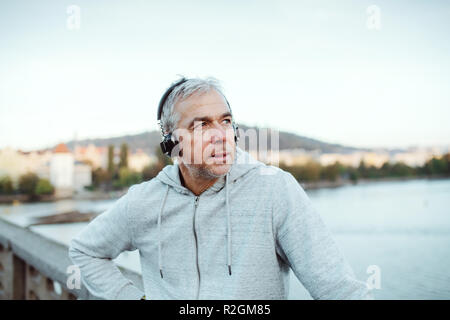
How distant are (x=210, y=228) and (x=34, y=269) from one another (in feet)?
5.39

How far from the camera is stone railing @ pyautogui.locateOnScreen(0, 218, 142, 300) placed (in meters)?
1.66

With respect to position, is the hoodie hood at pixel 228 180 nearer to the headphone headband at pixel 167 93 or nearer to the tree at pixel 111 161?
the headphone headband at pixel 167 93

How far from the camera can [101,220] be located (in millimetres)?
1198

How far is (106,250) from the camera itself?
3.93ft

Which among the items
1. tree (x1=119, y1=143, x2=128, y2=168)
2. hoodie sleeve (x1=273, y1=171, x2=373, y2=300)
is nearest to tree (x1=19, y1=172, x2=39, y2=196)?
tree (x1=119, y1=143, x2=128, y2=168)

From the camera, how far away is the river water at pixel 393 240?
1167cm

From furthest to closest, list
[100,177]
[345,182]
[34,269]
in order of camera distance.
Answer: [345,182] < [100,177] < [34,269]

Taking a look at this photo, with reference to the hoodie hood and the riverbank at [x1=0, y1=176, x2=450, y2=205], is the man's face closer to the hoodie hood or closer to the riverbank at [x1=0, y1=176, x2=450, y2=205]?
the hoodie hood

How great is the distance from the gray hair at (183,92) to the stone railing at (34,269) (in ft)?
2.30

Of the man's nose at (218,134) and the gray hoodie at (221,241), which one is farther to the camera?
the man's nose at (218,134)

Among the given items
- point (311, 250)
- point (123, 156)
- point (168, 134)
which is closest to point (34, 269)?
point (168, 134)

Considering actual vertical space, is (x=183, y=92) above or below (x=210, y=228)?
above

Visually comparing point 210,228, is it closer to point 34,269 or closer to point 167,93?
point 167,93

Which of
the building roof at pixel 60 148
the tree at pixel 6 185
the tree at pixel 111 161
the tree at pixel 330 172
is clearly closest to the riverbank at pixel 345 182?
the tree at pixel 330 172
